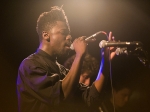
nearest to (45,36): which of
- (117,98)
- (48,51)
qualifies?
(48,51)

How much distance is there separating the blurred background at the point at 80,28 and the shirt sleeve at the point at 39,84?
0.91m

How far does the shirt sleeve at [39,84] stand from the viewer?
1356 mm

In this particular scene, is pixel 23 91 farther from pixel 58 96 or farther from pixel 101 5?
pixel 101 5

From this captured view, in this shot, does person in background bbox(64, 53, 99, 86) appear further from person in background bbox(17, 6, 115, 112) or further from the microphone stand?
the microphone stand

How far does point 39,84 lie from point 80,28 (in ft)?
4.70

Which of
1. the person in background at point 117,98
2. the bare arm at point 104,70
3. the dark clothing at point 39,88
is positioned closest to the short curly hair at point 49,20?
the dark clothing at point 39,88

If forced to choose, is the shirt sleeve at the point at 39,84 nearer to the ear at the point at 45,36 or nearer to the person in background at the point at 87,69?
the ear at the point at 45,36

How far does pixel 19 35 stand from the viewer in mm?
2381

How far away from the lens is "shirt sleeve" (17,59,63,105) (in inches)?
53.4

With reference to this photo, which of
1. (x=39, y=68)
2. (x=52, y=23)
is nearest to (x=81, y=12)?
(x=52, y=23)

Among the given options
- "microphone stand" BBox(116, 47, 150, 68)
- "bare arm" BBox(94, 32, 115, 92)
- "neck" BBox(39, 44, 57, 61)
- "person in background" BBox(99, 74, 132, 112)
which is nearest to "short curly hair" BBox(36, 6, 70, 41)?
"neck" BBox(39, 44, 57, 61)

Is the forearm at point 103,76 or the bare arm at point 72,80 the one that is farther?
the forearm at point 103,76

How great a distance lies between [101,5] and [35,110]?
1699mm

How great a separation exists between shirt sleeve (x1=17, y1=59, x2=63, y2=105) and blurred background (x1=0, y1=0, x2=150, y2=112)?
91cm
